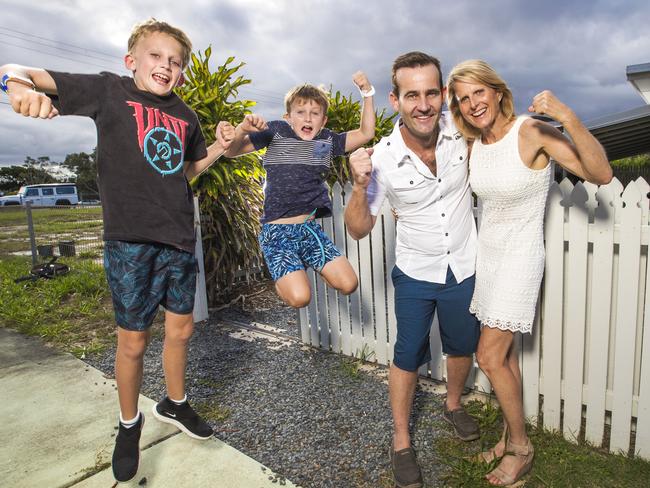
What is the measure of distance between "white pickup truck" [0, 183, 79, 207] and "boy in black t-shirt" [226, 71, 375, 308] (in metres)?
50.3

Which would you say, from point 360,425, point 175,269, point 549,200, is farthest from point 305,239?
point 549,200

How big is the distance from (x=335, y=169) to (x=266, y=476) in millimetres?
4549

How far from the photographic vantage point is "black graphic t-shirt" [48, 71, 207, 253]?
2.31m

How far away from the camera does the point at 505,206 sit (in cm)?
221

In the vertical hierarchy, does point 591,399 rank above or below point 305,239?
below

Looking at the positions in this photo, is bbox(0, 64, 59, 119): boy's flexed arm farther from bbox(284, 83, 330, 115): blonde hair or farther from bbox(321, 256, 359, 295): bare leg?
bbox(321, 256, 359, 295): bare leg

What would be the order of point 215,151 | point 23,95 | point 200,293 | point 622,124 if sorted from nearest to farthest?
1. point 23,95
2. point 215,151
3. point 200,293
4. point 622,124

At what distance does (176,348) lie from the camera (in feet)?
8.96

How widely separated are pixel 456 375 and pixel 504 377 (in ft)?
1.82

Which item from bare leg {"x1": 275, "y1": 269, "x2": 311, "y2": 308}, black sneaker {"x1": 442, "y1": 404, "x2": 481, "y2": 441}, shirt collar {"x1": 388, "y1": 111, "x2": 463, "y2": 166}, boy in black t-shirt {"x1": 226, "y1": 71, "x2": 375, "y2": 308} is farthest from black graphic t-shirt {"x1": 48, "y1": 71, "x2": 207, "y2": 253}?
black sneaker {"x1": 442, "y1": 404, "x2": 481, "y2": 441}

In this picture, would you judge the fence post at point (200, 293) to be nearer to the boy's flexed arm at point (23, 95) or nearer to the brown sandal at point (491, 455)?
the boy's flexed arm at point (23, 95)

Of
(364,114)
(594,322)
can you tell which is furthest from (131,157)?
(594,322)

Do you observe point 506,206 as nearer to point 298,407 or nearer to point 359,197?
point 359,197

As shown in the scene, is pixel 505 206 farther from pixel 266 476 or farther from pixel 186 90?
pixel 186 90
